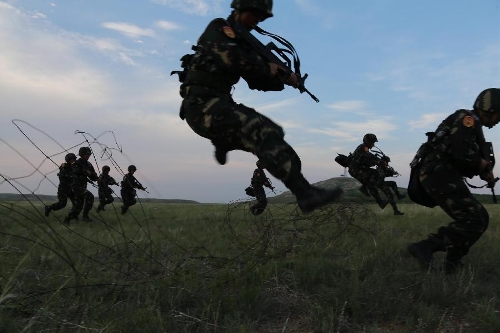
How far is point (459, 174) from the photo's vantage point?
12.6 ft

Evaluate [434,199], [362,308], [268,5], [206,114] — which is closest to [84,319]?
[206,114]

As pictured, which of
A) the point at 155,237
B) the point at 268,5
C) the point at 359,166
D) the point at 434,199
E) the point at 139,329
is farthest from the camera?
the point at 359,166

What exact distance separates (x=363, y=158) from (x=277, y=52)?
8.50 metres

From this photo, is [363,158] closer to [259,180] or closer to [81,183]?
[259,180]

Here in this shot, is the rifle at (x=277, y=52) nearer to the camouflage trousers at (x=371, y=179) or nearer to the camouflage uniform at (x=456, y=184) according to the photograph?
the camouflage uniform at (x=456, y=184)

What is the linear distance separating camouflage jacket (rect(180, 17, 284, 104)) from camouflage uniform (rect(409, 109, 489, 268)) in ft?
6.18

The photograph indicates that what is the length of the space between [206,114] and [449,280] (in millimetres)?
2274

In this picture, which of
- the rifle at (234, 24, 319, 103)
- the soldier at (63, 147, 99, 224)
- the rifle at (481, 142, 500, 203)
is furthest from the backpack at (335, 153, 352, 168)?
the rifle at (234, 24, 319, 103)

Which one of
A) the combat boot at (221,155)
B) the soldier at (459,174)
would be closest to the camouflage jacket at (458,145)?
the soldier at (459,174)

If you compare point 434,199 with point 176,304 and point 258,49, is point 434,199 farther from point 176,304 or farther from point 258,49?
point 176,304

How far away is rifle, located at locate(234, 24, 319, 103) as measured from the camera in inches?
105

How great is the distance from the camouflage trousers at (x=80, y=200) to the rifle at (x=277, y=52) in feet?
26.2

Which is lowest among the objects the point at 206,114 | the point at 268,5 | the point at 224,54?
the point at 206,114

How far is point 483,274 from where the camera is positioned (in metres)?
3.66
